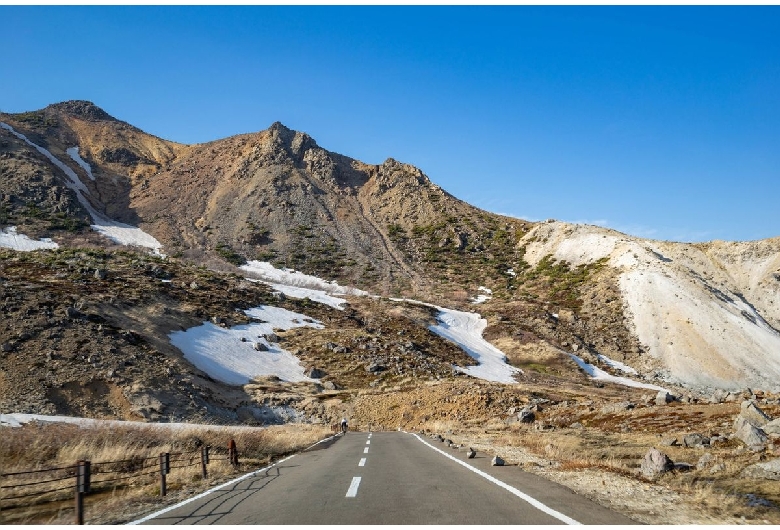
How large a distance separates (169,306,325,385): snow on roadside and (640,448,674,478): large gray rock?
44.0m

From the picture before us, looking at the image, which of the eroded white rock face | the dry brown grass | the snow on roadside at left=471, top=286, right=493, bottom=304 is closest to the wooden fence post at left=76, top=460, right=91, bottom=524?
the dry brown grass

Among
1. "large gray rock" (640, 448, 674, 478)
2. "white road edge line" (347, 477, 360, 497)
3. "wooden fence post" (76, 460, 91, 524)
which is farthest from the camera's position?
"large gray rock" (640, 448, 674, 478)

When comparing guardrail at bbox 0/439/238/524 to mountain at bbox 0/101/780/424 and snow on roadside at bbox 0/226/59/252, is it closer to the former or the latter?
mountain at bbox 0/101/780/424

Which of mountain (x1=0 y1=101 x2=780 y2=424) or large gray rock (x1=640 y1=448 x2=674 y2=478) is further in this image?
mountain (x1=0 y1=101 x2=780 y2=424)

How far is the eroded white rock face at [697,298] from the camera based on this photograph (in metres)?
71.2

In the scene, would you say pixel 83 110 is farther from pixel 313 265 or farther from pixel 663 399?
pixel 663 399

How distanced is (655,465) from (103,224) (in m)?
133

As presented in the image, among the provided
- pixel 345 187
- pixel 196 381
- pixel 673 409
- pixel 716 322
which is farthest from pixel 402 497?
pixel 345 187

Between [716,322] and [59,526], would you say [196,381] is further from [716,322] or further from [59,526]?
[716,322]

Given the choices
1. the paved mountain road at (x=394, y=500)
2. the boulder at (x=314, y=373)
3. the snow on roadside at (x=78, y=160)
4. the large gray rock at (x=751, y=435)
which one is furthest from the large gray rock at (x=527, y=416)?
the snow on roadside at (x=78, y=160)

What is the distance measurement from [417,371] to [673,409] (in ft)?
113

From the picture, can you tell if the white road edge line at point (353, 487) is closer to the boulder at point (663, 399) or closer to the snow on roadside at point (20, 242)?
the boulder at point (663, 399)

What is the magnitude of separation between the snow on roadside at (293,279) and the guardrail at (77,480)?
81911mm

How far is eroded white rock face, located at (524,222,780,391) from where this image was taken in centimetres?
7125
